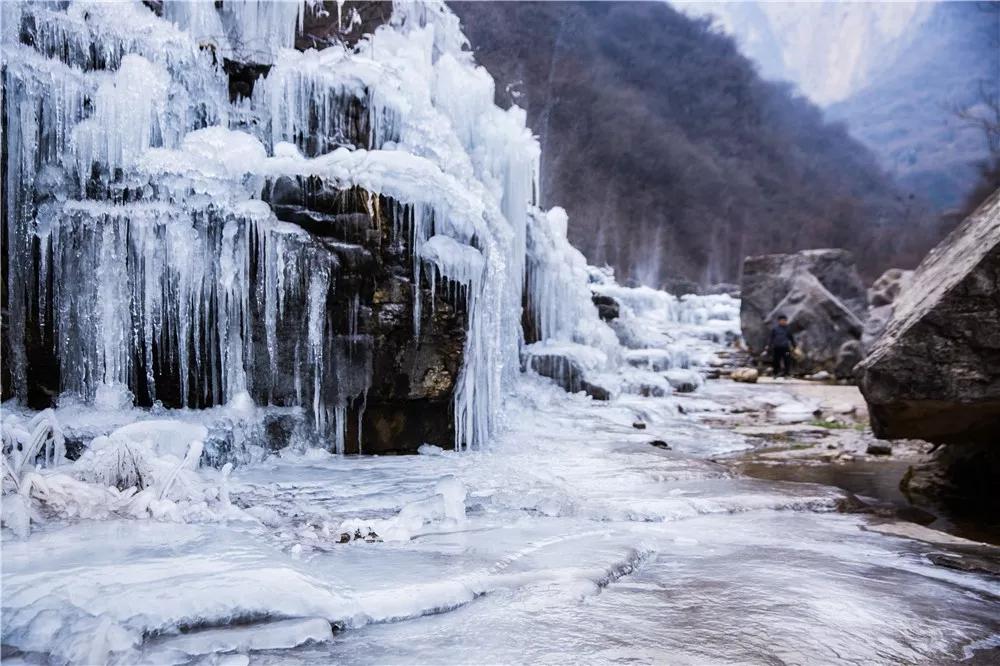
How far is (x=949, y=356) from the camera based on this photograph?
3.13 meters

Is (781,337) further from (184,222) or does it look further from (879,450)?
(184,222)

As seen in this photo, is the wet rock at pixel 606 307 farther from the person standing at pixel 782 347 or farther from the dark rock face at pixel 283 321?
the dark rock face at pixel 283 321

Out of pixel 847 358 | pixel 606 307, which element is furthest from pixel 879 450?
pixel 606 307

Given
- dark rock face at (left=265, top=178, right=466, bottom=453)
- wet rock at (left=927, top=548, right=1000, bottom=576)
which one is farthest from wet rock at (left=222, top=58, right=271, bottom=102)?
wet rock at (left=927, top=548, right=1000, bottom=576)

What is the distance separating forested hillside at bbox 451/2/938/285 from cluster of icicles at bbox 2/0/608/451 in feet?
70.6

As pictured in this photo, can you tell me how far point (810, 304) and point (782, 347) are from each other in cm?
139

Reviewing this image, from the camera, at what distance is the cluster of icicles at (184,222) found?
413 centimetres

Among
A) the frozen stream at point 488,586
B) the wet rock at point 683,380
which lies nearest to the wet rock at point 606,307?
the wet rock at point 683,380

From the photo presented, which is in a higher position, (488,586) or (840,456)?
(488,586)

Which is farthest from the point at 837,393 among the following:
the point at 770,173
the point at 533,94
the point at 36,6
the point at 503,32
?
the point at 770,173

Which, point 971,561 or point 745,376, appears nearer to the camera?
point 971,561

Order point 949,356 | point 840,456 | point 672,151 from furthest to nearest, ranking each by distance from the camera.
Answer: point 672,151, point 840,456, point 949,356

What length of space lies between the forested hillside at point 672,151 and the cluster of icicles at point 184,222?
21.5 metres

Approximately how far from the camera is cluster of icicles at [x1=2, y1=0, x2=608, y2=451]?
413 cm
